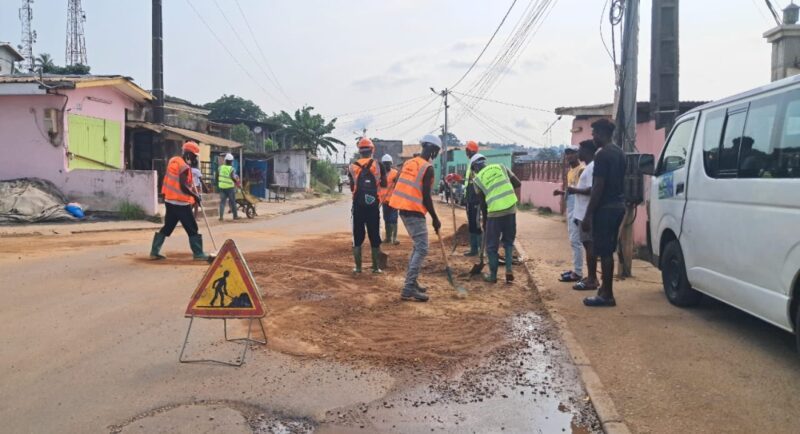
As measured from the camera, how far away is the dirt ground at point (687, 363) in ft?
11.9

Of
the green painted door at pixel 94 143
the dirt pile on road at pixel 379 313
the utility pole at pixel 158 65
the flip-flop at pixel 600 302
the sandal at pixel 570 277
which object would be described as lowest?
the dirt pile on road at pixel 379 313

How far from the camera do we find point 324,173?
47.7m

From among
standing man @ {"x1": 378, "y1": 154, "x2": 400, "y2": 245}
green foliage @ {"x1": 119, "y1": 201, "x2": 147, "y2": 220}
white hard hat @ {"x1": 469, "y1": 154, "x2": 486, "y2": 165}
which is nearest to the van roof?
white hard hat @ {"x1": 469, "y1": 154, "x2": 486, "y2": 165}

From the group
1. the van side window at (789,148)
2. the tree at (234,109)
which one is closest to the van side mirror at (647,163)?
the van side window at (789,148)

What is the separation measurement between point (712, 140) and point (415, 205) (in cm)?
290

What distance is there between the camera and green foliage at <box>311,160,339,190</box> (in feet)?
154

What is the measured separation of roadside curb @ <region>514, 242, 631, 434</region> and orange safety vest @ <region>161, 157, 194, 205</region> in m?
5.42

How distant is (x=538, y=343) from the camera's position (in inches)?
210

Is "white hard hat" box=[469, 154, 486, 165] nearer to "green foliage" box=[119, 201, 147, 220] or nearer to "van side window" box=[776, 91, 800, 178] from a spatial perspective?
"van side window" box=[776, 91, 800, 178]

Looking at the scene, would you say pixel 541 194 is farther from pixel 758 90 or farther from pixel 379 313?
pixel 758 90

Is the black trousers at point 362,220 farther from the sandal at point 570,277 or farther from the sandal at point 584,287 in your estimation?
the sandal at point 584,287

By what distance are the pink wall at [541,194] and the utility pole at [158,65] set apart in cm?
1383

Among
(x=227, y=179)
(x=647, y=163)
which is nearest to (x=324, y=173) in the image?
(x=227, y=179)

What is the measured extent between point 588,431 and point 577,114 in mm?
14019
